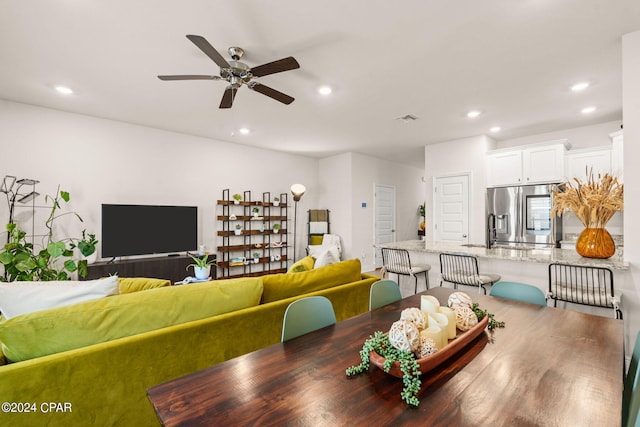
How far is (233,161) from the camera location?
5.75 m

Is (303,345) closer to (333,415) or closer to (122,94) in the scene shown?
(333,415)

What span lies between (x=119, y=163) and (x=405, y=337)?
4935mm

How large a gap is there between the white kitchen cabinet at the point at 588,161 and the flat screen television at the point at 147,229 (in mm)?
6012

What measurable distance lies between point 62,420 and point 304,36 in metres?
2.76

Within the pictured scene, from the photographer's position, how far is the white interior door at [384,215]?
279 inches

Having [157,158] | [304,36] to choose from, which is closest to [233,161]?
[157,158]

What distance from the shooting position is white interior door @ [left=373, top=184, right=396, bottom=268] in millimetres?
7093

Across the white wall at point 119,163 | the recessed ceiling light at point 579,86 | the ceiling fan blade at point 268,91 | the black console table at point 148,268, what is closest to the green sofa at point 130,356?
the ceiling fan blade at point 268,91

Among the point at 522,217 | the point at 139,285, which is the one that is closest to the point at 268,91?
the point at 139,285

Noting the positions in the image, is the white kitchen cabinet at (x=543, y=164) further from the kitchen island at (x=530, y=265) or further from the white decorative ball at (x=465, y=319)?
the white decorative ball at (x=465, y=319)

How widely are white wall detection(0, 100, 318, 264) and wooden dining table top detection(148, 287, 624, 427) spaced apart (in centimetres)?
437

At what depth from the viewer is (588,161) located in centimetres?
431

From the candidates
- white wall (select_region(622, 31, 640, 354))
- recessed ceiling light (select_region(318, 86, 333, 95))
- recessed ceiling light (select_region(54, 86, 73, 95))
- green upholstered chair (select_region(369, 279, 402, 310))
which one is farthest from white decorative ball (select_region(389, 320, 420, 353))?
recessed ceiling light (select_region(54, 86, 73, 95))

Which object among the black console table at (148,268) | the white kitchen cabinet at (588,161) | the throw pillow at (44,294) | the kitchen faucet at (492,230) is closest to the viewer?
the throw pillow at (44,294)
